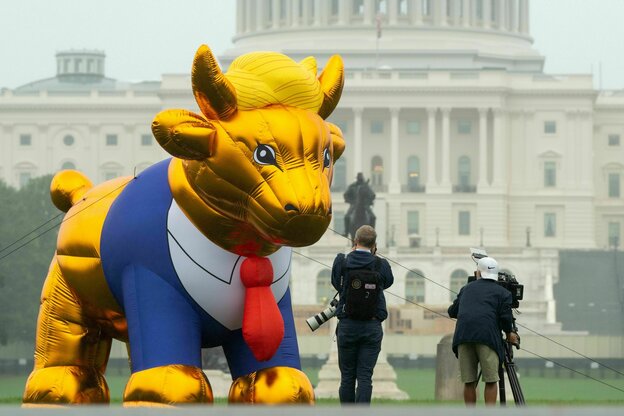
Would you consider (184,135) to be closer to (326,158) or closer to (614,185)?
(326,158)

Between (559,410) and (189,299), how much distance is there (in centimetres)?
444

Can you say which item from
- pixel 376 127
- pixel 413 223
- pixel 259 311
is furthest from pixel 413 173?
pixel 259 311

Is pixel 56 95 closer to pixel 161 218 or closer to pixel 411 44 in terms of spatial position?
pixel 411 44

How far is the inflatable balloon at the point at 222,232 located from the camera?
40.7ft

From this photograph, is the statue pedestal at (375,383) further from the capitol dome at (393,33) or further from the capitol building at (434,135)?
the capitol dome at (393,33)

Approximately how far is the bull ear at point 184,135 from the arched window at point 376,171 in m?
94.4

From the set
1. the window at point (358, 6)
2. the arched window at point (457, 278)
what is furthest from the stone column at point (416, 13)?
the arched window at point (457, 278)

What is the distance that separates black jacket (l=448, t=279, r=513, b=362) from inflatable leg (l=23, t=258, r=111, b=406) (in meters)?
2.95

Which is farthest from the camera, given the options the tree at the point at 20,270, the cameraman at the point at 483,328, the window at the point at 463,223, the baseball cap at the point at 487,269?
the window at the point at 463,223

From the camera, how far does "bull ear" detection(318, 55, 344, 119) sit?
13.2 metres

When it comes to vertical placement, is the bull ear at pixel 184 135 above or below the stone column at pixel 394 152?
below

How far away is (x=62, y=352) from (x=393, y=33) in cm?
10898

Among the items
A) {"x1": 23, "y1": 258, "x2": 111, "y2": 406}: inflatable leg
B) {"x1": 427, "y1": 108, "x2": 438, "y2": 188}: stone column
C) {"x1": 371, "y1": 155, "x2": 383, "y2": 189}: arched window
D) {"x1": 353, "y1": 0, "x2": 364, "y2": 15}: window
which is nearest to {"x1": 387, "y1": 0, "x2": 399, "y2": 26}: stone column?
{"x1": 353, "y1": 0, "x2": 364, "y2": 15}: window

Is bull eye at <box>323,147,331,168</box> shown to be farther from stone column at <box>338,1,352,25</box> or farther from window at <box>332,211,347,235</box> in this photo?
stone column at <box>338,1,352,25</box>
